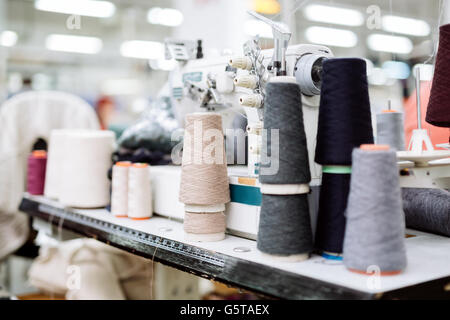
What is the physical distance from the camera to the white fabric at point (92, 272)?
149 centimetres

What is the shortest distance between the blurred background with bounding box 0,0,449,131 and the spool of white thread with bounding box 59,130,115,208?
352mm

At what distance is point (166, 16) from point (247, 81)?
172 inches

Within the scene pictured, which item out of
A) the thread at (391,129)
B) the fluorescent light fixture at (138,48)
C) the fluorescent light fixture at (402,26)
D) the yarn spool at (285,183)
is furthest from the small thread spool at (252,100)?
the fluorescent light fixture at (138,48)

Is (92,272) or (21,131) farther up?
(21,131)

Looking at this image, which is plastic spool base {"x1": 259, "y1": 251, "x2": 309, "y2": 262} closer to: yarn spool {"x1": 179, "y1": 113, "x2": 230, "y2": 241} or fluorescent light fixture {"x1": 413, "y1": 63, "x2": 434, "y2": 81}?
yarn spool {"x1": 179, "y1": 113, "x2": 230, "y2": 241}

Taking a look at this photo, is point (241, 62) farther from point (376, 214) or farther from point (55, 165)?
point (55, 165)

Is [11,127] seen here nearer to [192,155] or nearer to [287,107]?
[192,155]

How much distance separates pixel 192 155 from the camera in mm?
1019

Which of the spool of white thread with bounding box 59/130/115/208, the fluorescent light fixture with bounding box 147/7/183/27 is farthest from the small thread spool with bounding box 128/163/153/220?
the fluorescent light fixture with bounding box 147/7/183/27

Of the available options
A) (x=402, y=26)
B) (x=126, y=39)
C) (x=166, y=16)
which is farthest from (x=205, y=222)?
(x=126, y=39)

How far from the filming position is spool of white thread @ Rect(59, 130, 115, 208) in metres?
1.50

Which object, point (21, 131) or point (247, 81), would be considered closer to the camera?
point (247, 81)

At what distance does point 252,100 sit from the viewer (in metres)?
1.02

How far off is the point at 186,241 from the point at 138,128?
65 cm
